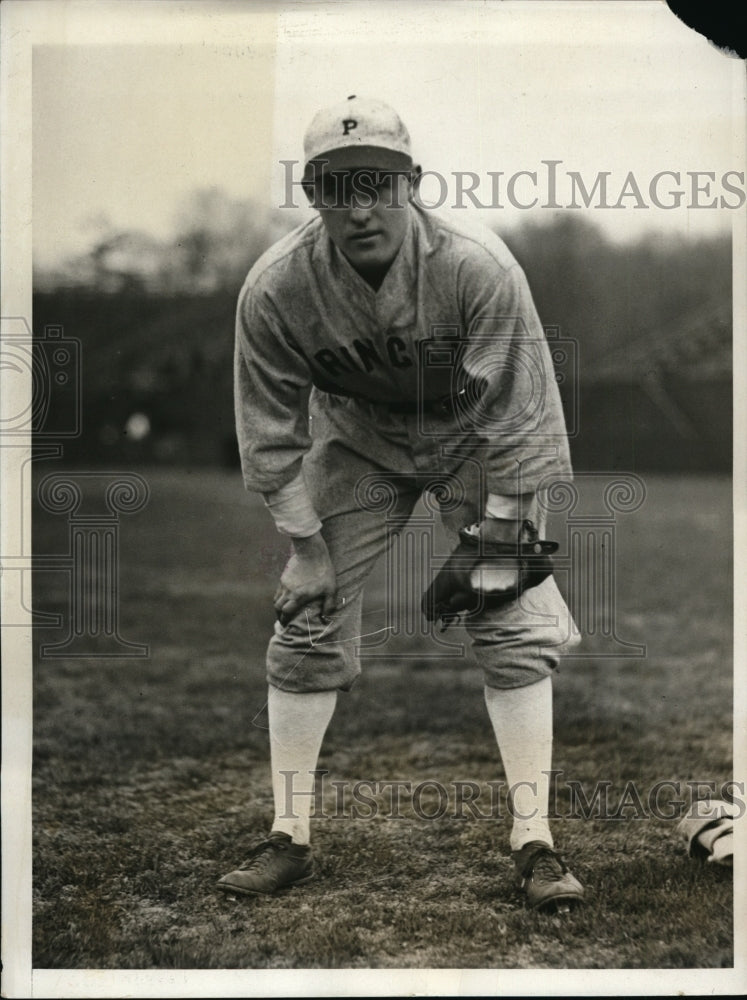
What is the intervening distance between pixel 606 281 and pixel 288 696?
1.60 meters

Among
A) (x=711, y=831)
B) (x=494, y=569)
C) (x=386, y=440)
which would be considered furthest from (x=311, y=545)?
(x=711, y=831)

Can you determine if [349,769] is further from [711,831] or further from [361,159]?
[361,159]

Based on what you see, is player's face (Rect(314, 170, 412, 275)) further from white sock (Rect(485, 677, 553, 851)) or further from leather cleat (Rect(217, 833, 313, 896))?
leather cleat (Rect(217, 833, 313, 896))

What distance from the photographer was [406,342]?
3.18 metres

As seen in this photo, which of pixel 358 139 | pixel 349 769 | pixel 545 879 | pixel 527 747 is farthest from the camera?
pixel 349 769

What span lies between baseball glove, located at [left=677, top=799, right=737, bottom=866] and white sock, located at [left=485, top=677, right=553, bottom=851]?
430 mm

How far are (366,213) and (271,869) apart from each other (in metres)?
1.84

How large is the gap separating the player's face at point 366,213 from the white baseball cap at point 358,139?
0.10 feet

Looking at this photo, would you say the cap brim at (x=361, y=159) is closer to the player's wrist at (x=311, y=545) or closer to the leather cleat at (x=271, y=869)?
the player's wrist at (x=311, y=545)

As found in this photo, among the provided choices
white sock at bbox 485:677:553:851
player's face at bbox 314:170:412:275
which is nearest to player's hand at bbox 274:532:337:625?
white sock at bbox 485:677:553:851

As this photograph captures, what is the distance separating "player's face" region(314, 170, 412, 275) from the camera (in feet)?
10.0

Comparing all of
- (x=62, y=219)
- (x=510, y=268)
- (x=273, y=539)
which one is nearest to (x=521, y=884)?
(x=273, y=539)

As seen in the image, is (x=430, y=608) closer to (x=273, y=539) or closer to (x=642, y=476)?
(x=273, y=539)

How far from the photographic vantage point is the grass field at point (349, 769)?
10.2 ft
